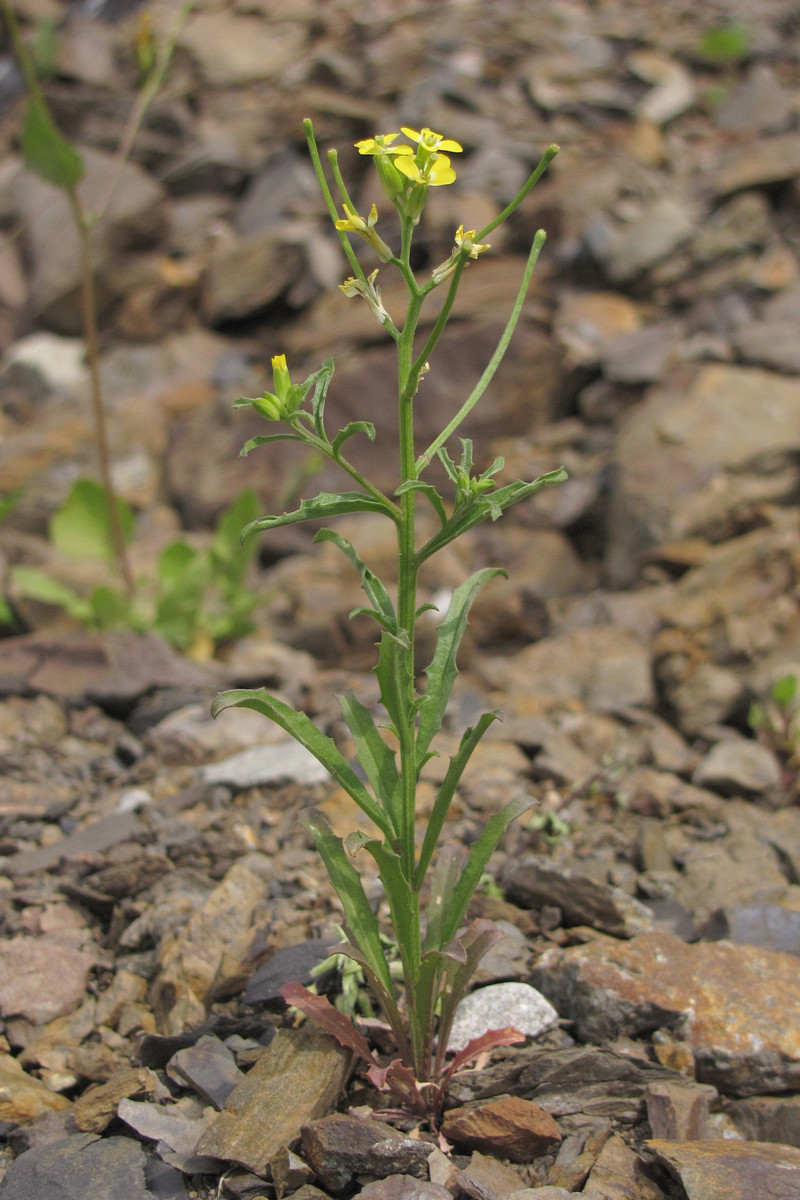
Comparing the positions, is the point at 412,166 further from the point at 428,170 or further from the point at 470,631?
the point at 470,631

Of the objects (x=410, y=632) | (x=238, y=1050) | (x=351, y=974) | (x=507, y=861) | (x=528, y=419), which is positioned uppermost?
(x=410, y=632)

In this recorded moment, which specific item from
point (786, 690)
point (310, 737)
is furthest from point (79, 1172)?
point (786, 690)

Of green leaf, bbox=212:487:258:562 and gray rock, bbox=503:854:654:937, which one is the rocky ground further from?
green leaf, bbox=212:487:258:562

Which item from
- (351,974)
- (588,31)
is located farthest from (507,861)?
(588,31)

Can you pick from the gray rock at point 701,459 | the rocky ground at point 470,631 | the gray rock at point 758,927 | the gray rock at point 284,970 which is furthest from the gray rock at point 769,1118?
the gray rock at point 701,459

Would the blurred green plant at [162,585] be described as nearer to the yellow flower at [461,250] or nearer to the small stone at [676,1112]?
the yellow flower at [461,250]

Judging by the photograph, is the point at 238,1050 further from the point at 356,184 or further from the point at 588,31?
the point at 588,31

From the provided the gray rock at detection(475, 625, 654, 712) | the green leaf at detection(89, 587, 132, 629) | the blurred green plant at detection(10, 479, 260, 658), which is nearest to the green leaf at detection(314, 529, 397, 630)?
the gray rock at detection(475, 625, 654, 712)
